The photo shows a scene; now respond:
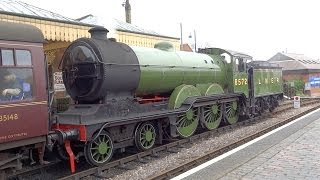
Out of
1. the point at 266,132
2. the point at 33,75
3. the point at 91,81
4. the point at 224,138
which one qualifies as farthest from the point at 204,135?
the point at 33,75

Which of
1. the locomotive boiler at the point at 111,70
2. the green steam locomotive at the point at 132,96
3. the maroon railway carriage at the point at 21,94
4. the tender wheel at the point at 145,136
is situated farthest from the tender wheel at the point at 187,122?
the maroon railway carriage at the point at 21,94

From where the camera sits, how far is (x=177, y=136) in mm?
11984

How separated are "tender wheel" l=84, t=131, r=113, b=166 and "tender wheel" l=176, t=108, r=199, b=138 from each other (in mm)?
3089

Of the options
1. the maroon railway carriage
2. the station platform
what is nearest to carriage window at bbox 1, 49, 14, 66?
the maroon railway carriage

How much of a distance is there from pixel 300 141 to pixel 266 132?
8.02 ft

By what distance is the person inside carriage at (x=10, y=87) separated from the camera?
6.79 meters

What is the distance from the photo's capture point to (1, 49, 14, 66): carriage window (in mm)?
6844

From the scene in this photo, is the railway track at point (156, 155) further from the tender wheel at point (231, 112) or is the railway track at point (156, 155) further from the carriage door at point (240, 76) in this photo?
the carriage door at point (240, 76)

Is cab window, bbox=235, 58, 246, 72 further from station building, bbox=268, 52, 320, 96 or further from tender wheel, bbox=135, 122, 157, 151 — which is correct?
station building, bbox=268, 52, 320, 96

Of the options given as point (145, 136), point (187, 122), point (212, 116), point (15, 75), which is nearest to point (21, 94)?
point (15, 75)

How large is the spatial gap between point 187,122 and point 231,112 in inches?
137

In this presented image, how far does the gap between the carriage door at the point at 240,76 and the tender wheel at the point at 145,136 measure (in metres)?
5.63

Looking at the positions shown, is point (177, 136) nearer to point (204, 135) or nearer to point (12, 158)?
point (204, 135)

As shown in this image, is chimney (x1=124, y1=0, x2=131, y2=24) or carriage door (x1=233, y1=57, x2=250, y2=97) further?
chimney (x1=124, y1=0, x2=131, y2=24)
